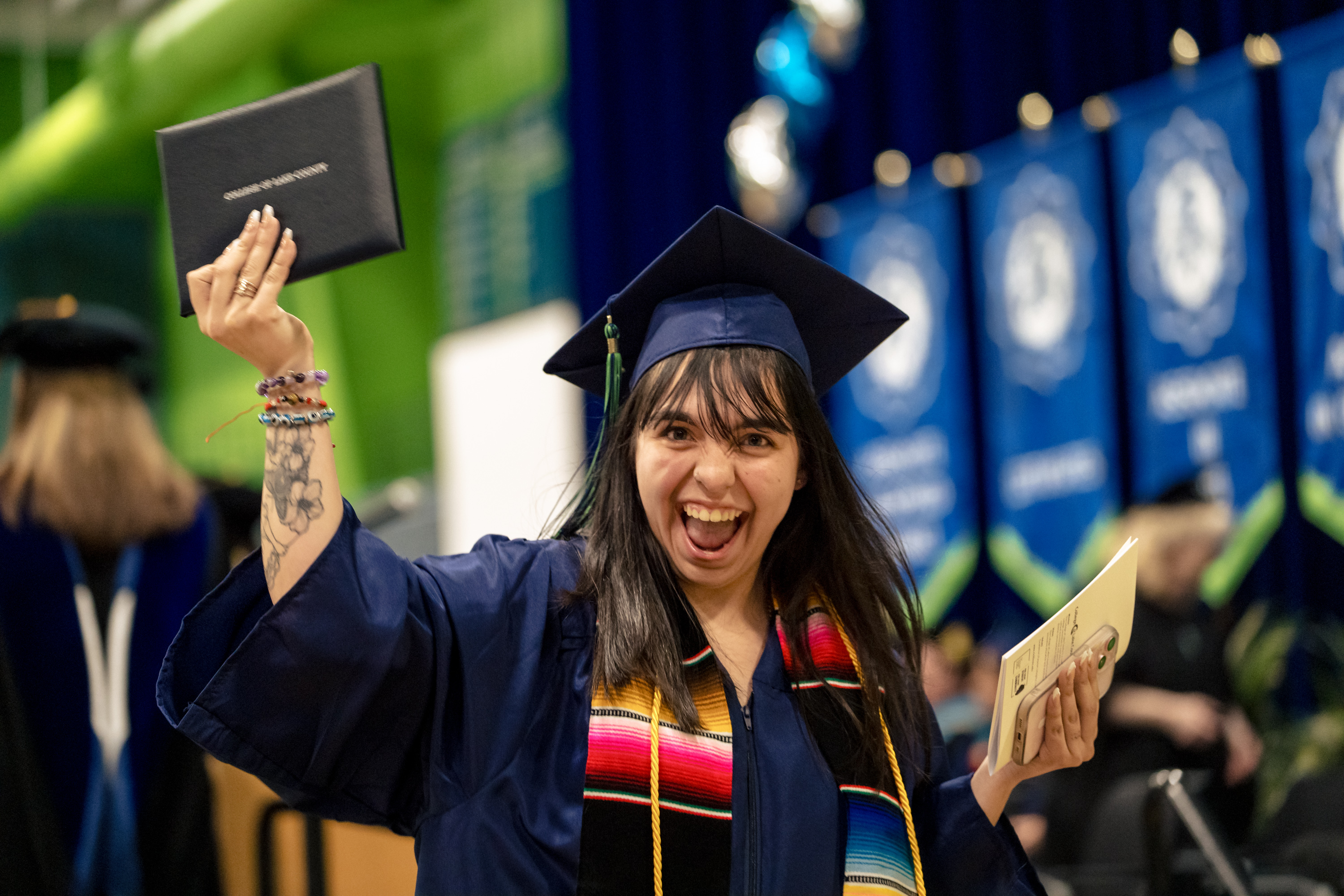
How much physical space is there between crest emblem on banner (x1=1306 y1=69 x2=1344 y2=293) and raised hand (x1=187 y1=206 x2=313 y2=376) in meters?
3.93

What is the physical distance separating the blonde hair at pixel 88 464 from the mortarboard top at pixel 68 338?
0.11ft

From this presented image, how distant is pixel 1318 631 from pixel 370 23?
17.2ft

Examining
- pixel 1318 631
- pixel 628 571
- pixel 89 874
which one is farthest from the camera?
pixel 1318 631

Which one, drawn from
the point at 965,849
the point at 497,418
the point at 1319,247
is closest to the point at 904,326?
the point at 497,418

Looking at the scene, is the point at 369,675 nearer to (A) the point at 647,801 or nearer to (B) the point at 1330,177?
(A) the point at 647,801

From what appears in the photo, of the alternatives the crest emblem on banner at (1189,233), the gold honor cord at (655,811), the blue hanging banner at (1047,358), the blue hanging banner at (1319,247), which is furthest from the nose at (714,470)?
the blue hanging banner at (1047,358)

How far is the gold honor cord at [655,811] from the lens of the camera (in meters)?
1.43

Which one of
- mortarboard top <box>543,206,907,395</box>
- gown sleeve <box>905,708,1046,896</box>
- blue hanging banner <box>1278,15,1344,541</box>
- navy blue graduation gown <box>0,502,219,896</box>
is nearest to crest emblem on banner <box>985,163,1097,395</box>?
blue hanging banner <box>1278,15,1344,541</box>

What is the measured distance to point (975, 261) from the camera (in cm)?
613

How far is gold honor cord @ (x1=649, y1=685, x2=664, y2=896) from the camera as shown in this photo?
143 cm

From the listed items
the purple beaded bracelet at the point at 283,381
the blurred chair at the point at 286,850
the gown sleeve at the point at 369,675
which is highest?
the purple beaded bracelet at the point at 283,381

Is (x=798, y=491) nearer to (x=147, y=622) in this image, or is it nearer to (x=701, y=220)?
(x=701, y=220)

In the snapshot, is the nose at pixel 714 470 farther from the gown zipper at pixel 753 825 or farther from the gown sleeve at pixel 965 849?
the gown sleeve at pixel 965 849

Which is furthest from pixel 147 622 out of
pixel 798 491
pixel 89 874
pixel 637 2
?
pixel 637 2
